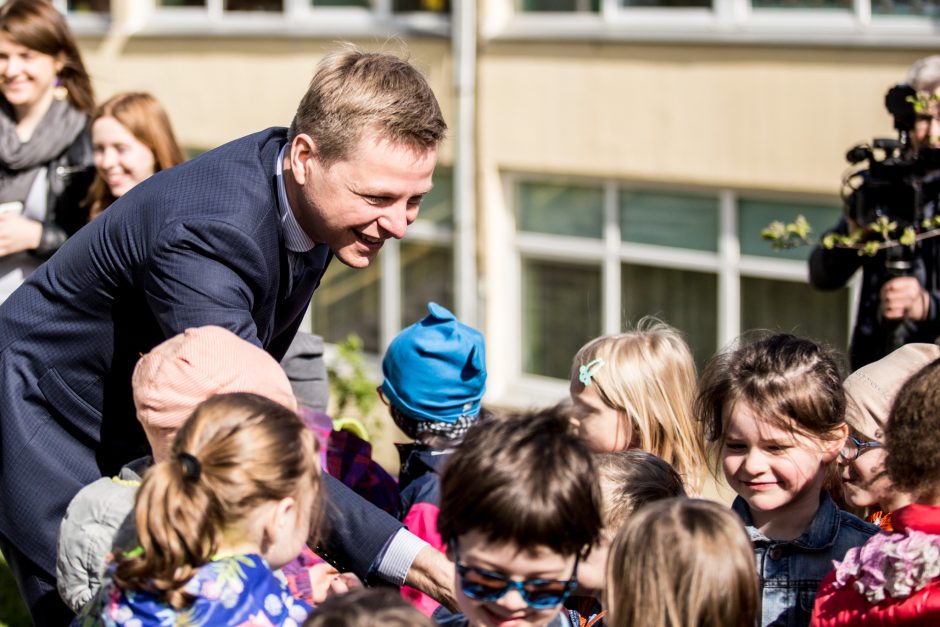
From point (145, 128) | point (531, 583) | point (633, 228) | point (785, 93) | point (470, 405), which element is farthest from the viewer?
point (633, 228)

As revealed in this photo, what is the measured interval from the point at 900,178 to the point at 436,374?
1836 millimetres

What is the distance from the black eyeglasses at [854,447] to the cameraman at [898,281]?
1254 mm

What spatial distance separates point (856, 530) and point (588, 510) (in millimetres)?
899

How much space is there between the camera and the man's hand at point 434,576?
2.70m

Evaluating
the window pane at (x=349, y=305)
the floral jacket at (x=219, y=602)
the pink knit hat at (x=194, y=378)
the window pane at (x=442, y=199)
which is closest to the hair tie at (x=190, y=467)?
the floral jacket at (x=219, y=602)

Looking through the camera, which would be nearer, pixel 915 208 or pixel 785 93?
pixel 915 208

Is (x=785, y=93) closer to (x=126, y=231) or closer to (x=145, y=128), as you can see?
(x=145, y=128)

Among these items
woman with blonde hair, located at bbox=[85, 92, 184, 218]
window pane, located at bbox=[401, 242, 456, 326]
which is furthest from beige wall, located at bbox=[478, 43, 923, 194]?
woman with blonde hair, located at bbox=[85, 92, 184, 218]

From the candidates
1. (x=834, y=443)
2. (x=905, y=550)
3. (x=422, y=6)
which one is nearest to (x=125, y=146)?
(x=834, y=443)

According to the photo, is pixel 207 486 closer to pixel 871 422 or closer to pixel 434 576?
pixel 434 576

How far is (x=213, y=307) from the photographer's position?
8.73ft

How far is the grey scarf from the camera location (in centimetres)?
485

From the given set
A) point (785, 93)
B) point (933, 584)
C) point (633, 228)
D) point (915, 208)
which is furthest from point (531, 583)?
point (633, 228)

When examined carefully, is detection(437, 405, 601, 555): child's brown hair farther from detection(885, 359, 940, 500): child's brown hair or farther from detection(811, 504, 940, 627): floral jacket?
detection(885, 359, 940, 500): child's brown hair
